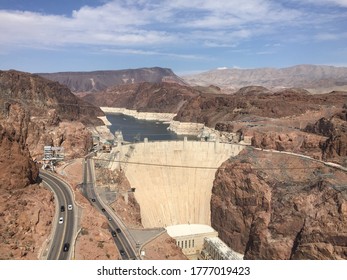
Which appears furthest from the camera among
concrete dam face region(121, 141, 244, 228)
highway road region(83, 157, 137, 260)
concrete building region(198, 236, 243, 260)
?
concrete dam face region(121, 141, 244, 228)

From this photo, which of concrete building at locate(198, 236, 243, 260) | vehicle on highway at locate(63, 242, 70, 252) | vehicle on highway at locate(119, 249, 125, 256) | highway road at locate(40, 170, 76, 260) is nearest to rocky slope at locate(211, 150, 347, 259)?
concrete building at locate(198, 236, 243, 260)

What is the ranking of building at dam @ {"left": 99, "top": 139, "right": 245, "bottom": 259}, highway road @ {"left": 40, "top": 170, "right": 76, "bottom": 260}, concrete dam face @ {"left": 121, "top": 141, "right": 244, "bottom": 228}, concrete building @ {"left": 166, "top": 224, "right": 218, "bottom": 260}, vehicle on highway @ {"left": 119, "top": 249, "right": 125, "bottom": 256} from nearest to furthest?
highway road @ {"left": 40, "top": 170, "right": 76, "bottom": 260}
vehicle on highway @ {"left": 119, "top": 249, "right": 125, "bottom": 256}
concrete building @ {"left": 166, "top": 224, "right": 218, "bottom": 260}
building at dam @ {"left": 99, "top": 139, "right": 245, "bottom": 259}
concrete dam face @ {"left": 121, "top": 141, "right": 244, "bottom": 228}

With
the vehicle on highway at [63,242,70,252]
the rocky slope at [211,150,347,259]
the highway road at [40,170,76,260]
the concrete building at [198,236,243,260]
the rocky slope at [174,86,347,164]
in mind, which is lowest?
the concrete building at [198,236,243,260]

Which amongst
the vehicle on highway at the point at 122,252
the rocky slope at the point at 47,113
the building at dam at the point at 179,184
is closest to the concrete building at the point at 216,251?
the building at dam at the point at 179,184

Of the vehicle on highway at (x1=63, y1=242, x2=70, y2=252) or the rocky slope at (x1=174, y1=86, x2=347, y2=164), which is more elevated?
the rocky slope at (x1=174, y1=86, x2=347, y2=164)

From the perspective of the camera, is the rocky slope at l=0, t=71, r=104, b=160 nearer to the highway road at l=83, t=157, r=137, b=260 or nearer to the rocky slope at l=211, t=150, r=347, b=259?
the highway road at l=83, t=157, r=137, b=260

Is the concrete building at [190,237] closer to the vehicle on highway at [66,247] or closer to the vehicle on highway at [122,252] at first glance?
the vehicle on highway at [122,252]
